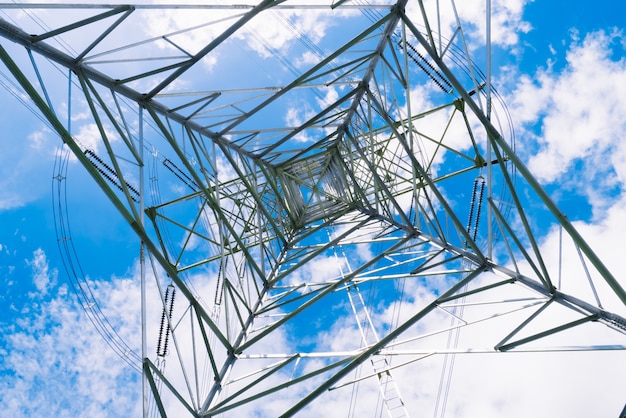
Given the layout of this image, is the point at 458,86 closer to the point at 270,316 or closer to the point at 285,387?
the point at 285,387

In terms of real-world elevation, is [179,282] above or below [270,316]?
below

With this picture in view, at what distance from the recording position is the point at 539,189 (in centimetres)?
472

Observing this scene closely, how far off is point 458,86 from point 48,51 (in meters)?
5.24

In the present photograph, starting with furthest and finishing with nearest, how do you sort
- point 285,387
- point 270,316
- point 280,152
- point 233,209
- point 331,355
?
point 280,152
point 233,209
point 270,316
point 331,355
point 285,387

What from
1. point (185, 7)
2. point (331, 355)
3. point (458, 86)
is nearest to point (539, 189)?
point (458, 86)

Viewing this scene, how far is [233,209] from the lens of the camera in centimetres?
1262

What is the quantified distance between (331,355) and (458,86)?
4099mm

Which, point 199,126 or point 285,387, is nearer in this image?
point 285,387

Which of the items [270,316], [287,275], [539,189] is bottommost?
[539,189]

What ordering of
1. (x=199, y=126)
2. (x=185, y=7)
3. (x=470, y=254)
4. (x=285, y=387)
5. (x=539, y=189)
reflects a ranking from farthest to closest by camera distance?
(x=199, y=126)
(x=470, y=254)
(x=285, y=387)
(x=185, y=7)
(x=539, y=189)

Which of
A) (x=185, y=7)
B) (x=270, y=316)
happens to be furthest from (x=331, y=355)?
(x=185, y=7)

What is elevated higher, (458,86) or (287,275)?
(287,275)

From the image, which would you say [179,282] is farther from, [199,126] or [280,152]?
[280,152]

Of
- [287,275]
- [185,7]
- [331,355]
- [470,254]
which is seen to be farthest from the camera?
[287,275]
